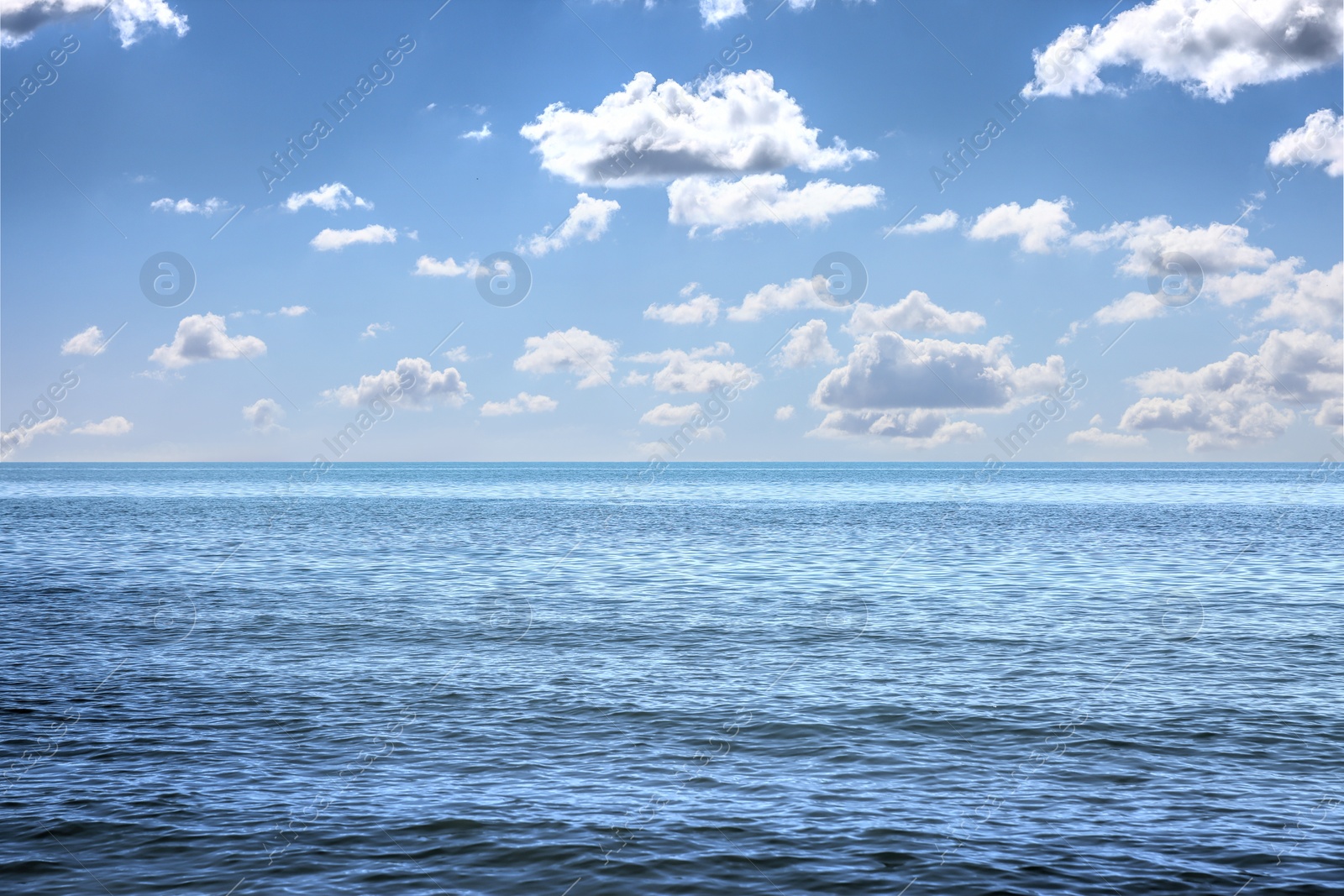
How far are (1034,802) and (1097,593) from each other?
2722 cm

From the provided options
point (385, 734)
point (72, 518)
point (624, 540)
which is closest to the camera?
point (385, 734)

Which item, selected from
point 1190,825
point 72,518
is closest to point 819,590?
point 1190,825

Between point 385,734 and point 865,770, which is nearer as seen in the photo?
point 865,770

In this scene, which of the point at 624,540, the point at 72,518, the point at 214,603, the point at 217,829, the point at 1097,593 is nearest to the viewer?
the point at 217,829

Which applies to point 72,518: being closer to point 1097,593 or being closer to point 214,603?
point 214,603

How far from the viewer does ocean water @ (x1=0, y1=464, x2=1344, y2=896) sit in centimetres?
1375

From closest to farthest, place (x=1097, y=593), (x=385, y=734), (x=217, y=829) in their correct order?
(x=217, y=829) → (x=385, y=734) → (x=1097, y=593)

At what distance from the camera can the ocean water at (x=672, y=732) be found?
1375 centimetres

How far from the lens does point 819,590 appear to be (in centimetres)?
4178

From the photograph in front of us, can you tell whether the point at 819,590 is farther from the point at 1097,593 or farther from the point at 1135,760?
the point at 1135,760

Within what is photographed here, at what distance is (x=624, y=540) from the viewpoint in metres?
67.1

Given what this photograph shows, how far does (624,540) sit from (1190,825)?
53427mm

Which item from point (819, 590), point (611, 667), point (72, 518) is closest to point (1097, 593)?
point (819, 590)

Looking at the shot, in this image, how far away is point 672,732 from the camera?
1980cm
